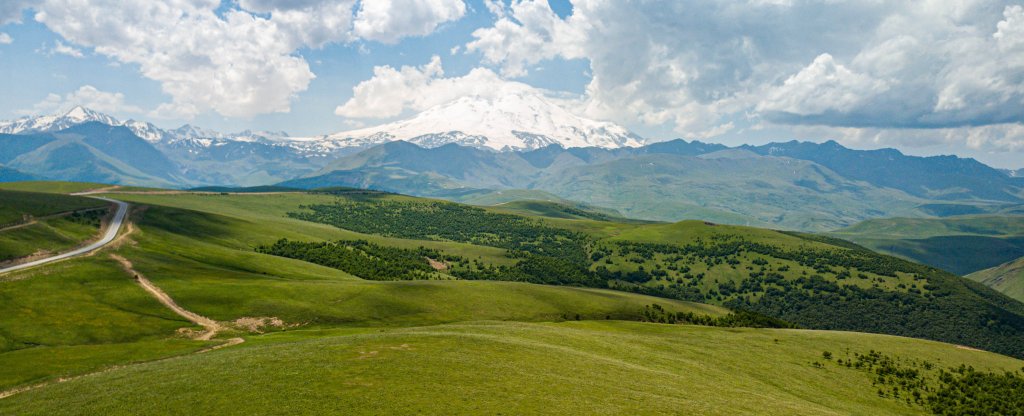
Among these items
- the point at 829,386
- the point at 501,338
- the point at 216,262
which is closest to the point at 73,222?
the point at 216,262

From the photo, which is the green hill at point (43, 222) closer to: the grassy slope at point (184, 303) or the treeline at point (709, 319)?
the grassy slope at point (184, 303)

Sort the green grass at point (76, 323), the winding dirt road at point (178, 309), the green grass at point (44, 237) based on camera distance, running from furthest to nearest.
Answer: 1. the green grass at point (44, 237)
2. the winding dirt road at point (178, 309)
3. the green grass at point (76, 323)

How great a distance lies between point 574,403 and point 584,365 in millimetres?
13246

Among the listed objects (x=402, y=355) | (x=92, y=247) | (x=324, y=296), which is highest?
(x=92, y=247)

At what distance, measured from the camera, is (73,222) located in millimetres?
149125

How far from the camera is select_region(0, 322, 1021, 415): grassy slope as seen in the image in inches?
1586

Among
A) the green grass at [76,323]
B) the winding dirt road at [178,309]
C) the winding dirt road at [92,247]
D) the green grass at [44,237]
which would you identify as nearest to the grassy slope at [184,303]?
the green grass at [76,323]

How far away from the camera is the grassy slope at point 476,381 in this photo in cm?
4028

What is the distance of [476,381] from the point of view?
45969 millimetres

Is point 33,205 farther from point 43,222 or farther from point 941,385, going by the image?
point 941,385

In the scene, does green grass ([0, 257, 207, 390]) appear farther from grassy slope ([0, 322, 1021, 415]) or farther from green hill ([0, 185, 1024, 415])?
grassy slope ([0, 322, 1021, 415])

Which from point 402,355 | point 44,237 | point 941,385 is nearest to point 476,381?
point 402,355

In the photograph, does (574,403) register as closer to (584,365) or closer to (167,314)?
(584,365)

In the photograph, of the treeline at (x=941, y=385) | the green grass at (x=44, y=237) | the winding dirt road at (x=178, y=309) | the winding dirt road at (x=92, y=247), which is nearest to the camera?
the treeline at (x=941, y=385)
